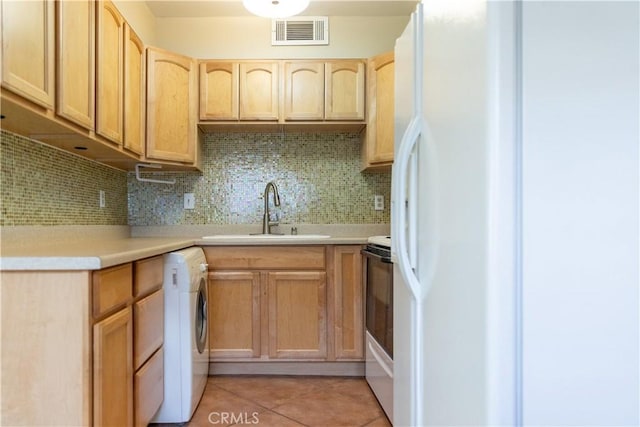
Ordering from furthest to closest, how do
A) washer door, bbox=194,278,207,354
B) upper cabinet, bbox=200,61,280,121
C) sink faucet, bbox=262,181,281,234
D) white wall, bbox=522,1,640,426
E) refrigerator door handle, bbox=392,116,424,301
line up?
sink faucet, bbox=262,181,281,234 → upper cabinet, bbox=200,61,280,121 → washer door, bbox=194,278,207,354 → refrigerator door handle, bbox=392,116,424,301 → white wall, bbox=522,1,640,426

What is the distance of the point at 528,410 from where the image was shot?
0.72 metres

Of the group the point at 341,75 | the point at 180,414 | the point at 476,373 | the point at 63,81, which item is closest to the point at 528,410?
the point at 476,373

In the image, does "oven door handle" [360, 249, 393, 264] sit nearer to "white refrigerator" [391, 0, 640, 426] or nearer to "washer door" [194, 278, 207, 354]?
"washer door" [194, 278, 207, 354]

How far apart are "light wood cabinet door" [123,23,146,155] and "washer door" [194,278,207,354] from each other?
886mm

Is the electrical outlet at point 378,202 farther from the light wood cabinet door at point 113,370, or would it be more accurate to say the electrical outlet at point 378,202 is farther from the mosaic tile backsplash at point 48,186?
the light wood cabinet door at point 113,370

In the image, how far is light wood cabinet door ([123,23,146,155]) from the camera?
2104 mm

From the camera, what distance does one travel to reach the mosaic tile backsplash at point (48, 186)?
1577 millimetres

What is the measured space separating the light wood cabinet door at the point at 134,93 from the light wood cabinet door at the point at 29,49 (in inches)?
28.4

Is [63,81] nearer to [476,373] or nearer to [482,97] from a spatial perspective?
[482,97]

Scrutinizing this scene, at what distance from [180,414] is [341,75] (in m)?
2.24

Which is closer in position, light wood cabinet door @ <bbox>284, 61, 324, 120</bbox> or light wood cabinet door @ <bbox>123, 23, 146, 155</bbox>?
light wood cabinet door @ <bbox>123, 23, 146, 155</bbox>

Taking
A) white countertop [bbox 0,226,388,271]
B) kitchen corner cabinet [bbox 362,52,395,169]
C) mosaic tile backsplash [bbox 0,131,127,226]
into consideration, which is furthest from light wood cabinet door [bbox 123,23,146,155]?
kitchen corner cabinet [bbox 362,52,395,169]

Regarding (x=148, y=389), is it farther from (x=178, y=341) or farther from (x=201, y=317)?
(x=201, y=317)

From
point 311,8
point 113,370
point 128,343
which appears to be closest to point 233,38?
point 311,8
